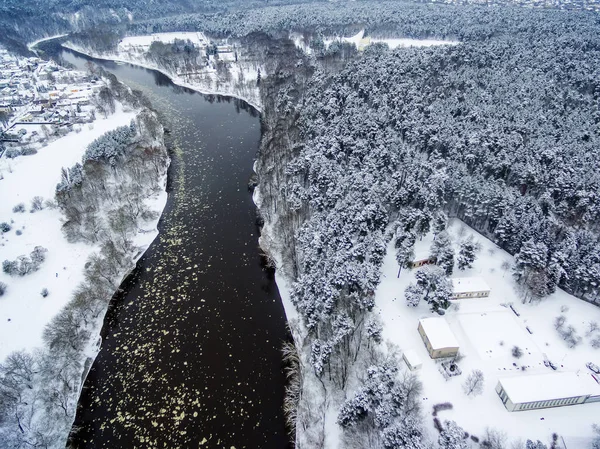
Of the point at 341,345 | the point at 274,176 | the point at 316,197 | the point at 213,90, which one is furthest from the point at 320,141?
the point at 213,90

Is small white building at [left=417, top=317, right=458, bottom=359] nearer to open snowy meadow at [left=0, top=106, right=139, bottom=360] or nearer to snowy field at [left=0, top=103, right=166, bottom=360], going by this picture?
snowy field at [left=0, top=103, right=166, bottom=360]

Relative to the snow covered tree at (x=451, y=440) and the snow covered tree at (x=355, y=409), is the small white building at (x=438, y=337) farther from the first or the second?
the snow covered tree at (x=451, y=440)

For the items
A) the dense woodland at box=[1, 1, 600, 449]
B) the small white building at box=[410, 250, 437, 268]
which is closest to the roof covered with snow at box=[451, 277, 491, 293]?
the dense woodland at box=[1, 1, 600, 449]

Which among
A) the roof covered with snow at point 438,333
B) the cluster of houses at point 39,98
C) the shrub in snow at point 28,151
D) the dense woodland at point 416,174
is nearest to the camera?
the roof covered with snow at point 438,333

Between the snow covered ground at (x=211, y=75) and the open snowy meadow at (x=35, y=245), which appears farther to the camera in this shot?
the snow covered ground at (x=211, y=75)

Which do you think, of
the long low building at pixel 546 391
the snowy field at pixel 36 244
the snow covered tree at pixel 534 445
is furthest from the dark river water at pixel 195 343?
the long low building at pixel 546 391

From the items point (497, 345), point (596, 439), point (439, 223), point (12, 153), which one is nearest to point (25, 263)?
point (12, 153)
